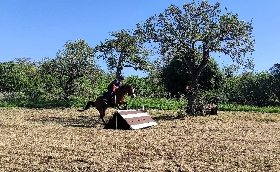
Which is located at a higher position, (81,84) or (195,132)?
(81,84)

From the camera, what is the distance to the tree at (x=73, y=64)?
31312mm

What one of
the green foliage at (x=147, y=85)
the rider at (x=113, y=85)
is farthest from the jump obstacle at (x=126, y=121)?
the green foliage at (x=147, y=85)

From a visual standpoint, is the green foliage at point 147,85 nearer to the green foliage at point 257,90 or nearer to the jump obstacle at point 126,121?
the green foliage at point 257,90

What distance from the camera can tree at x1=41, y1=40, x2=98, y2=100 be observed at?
3131 centimetres

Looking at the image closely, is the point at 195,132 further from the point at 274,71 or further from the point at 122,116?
the point at 274,71

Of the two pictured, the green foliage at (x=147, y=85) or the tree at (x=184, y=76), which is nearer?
the tree at (x=184, y=76)

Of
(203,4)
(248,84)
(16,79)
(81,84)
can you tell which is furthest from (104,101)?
(16,79)

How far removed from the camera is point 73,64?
31312 millimetres

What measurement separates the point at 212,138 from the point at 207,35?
10087 millimetres

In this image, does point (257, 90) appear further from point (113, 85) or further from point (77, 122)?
point (113, 85)

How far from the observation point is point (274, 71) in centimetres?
4184

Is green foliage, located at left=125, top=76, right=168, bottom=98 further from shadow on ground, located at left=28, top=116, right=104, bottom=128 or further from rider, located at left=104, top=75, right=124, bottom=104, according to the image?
rider, located at left=104, top=75, right=124, bottom=104

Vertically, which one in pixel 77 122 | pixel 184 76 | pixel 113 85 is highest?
pixel 184 76

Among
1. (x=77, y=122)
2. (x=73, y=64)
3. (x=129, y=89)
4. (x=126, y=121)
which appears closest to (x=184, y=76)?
(x=73, y=64)
